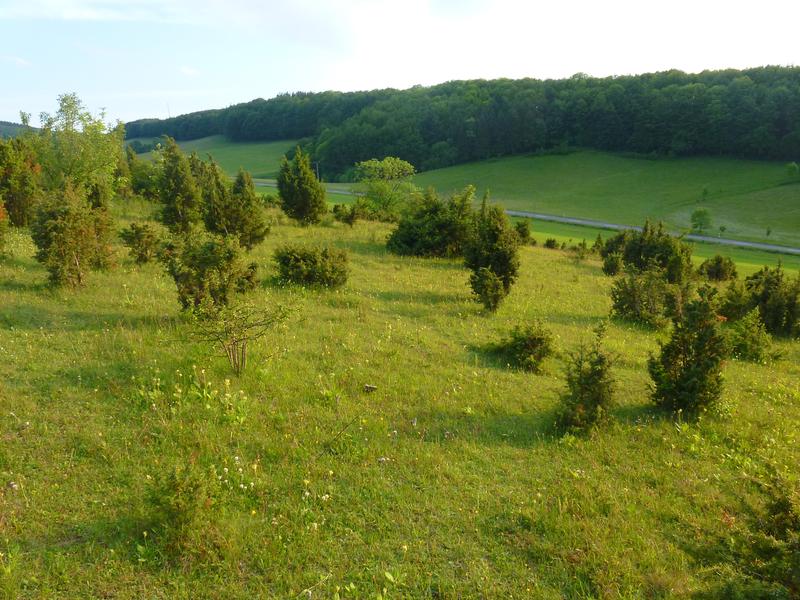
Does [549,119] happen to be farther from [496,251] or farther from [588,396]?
Answer: [588,396]

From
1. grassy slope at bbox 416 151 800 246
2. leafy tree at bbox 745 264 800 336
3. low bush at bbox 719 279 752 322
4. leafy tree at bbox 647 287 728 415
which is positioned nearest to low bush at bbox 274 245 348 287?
leafy tree at bbox 647 287 728 415

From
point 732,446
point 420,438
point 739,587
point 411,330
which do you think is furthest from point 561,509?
point 411,330

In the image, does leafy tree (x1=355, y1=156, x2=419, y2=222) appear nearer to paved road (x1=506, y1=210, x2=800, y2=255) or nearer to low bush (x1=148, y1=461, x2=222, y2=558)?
paved road (x1=506, y1=210, x2=800, y2=255)

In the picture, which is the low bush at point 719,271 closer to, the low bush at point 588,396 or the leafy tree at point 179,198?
the low bush at point 588,396

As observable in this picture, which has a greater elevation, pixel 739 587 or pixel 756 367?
pixel 739 587

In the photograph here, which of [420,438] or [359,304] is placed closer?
[420,438]

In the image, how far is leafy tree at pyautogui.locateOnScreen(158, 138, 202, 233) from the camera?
2294 centimetres

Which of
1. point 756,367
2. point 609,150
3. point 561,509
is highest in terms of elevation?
point 609,150

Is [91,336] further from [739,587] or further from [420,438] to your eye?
[739,587]

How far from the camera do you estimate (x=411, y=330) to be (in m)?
11.6

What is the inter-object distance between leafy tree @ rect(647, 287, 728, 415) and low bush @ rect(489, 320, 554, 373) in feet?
6.58

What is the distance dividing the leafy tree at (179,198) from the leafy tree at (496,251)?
1286cm

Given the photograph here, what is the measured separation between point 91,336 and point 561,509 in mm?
8551

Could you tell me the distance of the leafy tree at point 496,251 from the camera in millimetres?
15633
